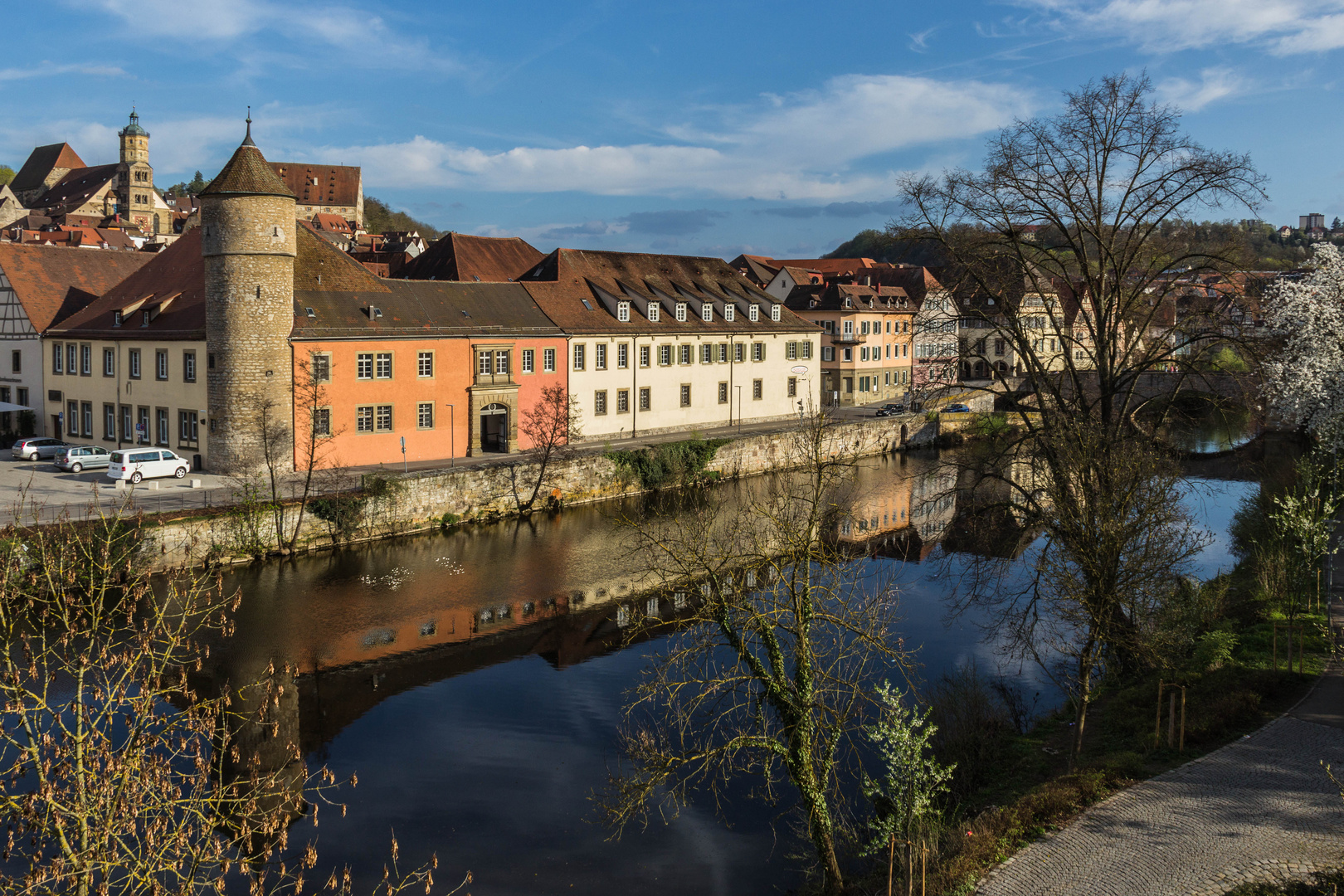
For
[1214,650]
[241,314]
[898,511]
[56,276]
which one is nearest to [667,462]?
[898,511]

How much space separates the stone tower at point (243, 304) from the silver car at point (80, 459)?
10.5 ft

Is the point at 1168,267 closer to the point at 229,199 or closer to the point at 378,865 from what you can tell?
the point at 378,865

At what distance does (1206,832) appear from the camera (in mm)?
10164

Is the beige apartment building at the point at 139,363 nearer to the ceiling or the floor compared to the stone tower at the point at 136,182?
nearer to the floor

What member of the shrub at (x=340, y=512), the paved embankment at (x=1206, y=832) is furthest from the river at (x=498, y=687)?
the paved embankment at (x=1206, y=832)

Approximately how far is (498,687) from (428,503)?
12.5 metres

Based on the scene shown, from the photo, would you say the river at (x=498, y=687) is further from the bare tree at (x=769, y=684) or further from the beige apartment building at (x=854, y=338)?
the beige apartment building at (x=854, y=338)

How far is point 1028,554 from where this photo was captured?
26391 mm

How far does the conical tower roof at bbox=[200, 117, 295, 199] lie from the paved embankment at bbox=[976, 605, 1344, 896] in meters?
27.7

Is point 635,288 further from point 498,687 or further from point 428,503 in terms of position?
point 498,687

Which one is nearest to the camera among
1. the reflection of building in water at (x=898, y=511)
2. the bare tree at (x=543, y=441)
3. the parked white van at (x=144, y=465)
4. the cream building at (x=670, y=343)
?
the reflection of building in water at (x=898, y=511)

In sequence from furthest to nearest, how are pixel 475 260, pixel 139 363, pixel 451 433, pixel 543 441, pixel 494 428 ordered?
pixel 475 260 → pixel 494 428 → pixel 451 433 → pixel 543 441 → pixel 139 363

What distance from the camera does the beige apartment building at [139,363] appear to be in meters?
32.4

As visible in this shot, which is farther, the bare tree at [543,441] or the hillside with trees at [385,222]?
the hillside with trees at [385,222]
